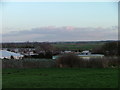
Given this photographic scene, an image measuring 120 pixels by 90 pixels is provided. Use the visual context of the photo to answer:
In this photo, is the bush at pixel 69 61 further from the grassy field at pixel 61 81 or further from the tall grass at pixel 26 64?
the grassy field at pixel 61 81

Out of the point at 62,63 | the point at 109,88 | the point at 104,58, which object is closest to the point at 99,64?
the point at 104,58

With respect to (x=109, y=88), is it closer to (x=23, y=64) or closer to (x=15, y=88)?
(x=15, y=88)

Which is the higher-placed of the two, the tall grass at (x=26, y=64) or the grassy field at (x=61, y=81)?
the grassy field at (x=61, y=81)

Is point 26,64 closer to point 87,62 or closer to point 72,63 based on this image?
point 72,63

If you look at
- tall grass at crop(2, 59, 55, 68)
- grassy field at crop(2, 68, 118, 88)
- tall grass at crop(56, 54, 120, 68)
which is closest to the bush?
tall grass at crop(56, 54, 120, 68)

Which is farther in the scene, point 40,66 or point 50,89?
point 40,66

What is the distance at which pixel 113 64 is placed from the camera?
2738 cm

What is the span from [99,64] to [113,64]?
5.38ft

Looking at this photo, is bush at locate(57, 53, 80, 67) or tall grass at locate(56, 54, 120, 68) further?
bush at locate(57, 53, 80, 67)

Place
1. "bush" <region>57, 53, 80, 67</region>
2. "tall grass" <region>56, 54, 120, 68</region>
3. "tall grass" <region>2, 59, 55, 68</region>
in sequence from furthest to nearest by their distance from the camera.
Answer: "bush" <region>57, 53, 80, 67</region>
"tall grass" <region>2, 59, 55, 68</region>
"tall grass" <region>56, 54, 120, 68</region>

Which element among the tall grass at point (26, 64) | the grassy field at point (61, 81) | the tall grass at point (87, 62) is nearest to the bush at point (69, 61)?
the tall grass at point (87, 62)

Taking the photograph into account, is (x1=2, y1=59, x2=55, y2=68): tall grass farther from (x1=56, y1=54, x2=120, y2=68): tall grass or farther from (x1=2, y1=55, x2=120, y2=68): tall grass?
(x1=56, y1=54, x2=120, y2=68): tall grass

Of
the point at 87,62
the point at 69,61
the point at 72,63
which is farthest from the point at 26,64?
the point at 87,62

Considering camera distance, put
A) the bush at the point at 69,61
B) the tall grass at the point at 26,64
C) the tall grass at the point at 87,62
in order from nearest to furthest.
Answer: the tall grass at the point at 87,62 → the tall grass at the point at 26,64 → the bush at the point at 69,61
